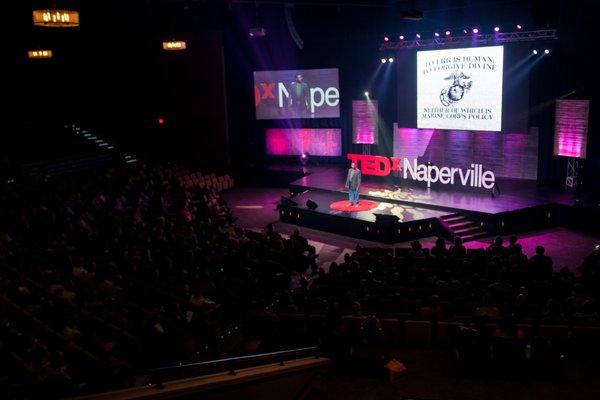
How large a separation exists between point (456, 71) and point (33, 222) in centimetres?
1319

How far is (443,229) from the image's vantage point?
1628cm

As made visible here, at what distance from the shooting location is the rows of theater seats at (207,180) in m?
21.2

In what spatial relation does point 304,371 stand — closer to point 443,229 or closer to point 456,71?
point 443,229

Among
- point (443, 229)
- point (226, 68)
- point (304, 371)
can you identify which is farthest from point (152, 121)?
point (304, 371)

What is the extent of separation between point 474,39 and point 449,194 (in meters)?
4.67

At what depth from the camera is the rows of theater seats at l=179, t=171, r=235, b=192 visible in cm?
2116

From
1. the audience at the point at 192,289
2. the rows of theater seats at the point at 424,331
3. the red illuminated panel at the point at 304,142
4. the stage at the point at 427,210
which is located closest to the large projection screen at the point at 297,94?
the red illuminated panel at the point at 304,142

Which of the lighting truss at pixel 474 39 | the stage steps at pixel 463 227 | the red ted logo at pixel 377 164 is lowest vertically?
the stage steps at pixel 463 227

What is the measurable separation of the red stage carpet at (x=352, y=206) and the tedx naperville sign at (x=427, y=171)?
152cm

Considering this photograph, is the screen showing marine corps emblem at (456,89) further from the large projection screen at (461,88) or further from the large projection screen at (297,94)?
the large projection screen at (297,94)

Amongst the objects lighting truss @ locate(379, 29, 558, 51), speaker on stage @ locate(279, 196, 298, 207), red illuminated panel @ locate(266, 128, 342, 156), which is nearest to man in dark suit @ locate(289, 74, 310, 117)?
red illuminated panel @ locate(266, 128, 342, 156)

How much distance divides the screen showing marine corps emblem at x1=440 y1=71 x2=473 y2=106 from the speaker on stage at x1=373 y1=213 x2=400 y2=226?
5831 mm

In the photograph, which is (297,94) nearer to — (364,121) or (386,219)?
(364,121)

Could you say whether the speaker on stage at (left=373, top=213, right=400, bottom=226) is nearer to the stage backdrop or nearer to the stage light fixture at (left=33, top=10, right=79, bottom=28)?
the stage backdrop
